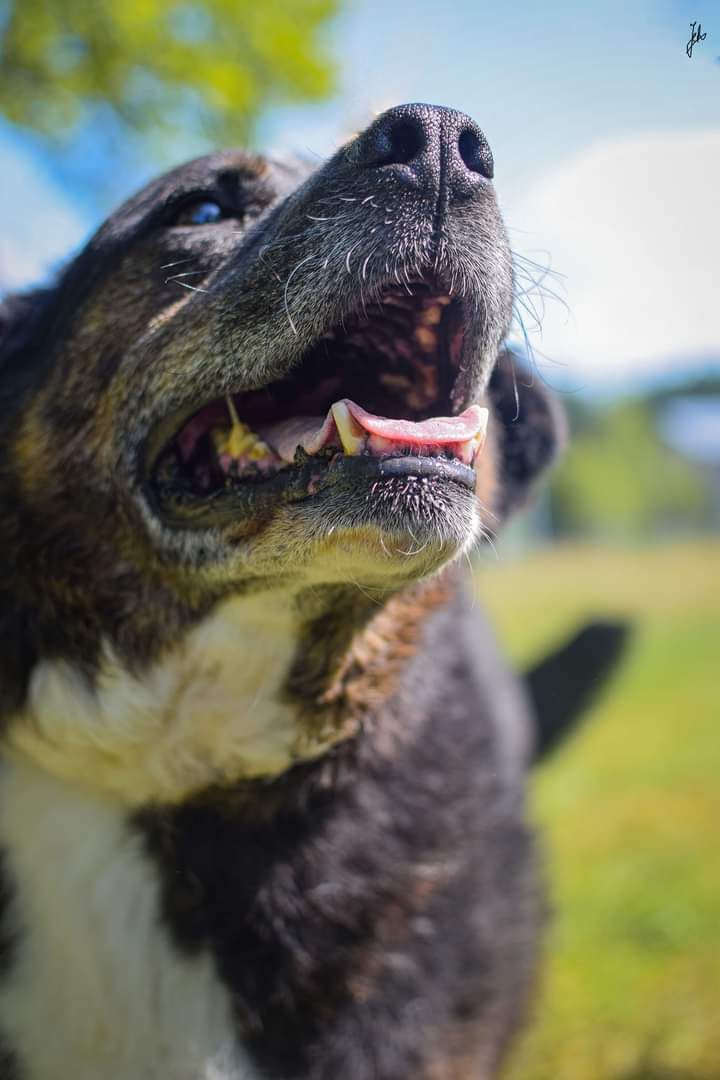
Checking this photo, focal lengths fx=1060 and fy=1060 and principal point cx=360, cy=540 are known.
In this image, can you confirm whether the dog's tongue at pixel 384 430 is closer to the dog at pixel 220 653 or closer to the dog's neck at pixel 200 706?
the dog at pixel 220 653

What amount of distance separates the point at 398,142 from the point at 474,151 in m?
0.15

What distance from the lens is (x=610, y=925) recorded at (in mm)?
4770

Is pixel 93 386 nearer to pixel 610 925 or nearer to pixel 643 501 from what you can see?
pixel 610 925

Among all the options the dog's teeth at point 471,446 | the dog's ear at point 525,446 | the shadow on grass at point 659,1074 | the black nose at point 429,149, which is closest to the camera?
the black nose at point 429,149

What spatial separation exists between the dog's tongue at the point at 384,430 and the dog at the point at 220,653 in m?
0.02

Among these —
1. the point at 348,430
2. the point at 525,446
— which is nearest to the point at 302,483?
the point at 348,430

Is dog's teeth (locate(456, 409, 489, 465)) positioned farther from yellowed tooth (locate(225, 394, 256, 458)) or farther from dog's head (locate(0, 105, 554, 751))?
yellowed tooth (locate(225, 394, 256, 458))

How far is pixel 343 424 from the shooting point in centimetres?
201

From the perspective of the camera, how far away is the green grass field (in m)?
3.80

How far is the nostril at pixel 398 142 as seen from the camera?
1.96 metres

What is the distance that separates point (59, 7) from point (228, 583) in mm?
4797

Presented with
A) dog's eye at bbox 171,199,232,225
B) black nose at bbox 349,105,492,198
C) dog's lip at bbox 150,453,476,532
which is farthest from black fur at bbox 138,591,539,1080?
black nose at bbox 349,105,492,198

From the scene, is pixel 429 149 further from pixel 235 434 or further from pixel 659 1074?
pixel 659 1074
